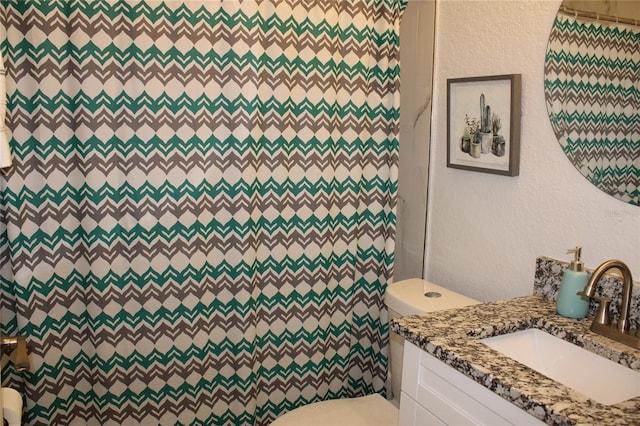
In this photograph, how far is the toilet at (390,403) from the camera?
5.70ft

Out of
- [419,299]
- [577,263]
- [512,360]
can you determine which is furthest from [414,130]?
[512,360]

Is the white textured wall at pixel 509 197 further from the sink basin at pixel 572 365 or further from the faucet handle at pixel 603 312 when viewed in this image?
the sink basin at pixel 572 365

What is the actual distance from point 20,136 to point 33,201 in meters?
0.20

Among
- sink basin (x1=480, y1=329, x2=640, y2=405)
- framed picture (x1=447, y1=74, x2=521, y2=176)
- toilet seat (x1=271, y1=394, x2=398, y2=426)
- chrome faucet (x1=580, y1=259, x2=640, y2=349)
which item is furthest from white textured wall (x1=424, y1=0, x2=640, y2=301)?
toilet seat (x1=271, y1=394, x2=398, y2=426)

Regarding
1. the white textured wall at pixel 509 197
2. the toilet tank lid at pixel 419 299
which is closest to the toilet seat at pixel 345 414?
the toilet tank lid at pixel 419 299

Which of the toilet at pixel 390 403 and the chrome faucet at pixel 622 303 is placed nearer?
the chrome faucet at pixel 622 303

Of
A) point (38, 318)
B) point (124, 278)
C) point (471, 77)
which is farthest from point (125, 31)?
point (471, 77)

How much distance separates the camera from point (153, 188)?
1.69m

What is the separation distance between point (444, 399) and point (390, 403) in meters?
0.73

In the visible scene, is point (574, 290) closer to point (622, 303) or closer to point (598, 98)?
point (622, 303)

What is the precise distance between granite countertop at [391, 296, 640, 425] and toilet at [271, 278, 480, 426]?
0.98 feet

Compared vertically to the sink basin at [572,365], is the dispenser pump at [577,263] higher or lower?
higher

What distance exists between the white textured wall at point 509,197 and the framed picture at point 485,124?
0.11 ft

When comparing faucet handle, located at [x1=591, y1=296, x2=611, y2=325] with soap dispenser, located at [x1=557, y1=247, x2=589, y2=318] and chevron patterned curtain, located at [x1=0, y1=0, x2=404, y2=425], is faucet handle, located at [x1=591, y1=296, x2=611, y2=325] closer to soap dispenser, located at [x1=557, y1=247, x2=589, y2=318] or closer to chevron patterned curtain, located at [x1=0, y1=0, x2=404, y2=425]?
soap dispenser, located at [x1=557, y1=247, x2=589, y2=318]
